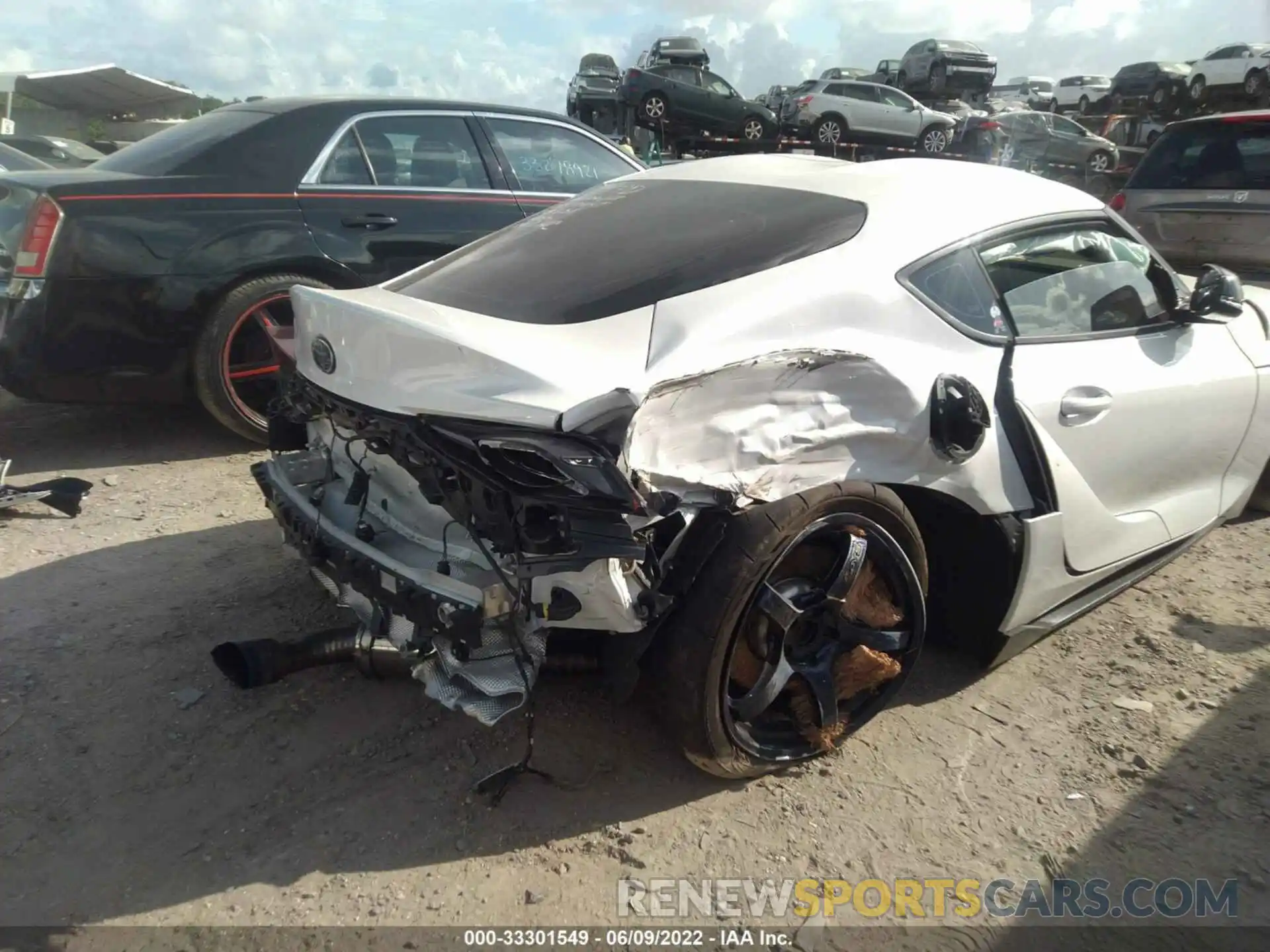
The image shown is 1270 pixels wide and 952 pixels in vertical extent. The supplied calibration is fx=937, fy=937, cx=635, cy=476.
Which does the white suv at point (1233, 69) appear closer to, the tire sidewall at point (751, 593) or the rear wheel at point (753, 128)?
the rear wheel at point (753, 128)

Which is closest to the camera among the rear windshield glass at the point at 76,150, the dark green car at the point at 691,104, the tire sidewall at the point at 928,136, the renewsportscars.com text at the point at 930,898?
the renewsportscars.com text at the point at 930,898

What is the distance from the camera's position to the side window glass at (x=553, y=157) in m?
5.61

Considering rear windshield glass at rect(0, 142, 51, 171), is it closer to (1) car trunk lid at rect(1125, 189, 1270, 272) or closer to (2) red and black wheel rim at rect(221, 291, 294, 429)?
(2) red and black wheel rim at rect(221, 291, 294, 429)

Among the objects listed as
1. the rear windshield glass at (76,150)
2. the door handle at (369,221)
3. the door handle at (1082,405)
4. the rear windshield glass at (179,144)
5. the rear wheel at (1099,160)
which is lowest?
the rear wheel at (1099,160)

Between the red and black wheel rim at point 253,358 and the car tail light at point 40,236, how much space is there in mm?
832

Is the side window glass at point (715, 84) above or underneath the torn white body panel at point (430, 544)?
above

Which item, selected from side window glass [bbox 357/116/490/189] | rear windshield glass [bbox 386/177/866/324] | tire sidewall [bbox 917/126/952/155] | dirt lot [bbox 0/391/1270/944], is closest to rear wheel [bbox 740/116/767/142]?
tire sidewall [bbox 917/126/952/155]

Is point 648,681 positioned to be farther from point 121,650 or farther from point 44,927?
point 121,650

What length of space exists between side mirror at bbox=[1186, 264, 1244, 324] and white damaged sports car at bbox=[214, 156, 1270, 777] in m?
0.01

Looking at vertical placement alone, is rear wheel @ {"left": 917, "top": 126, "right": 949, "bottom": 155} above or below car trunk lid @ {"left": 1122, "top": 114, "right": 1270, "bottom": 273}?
below

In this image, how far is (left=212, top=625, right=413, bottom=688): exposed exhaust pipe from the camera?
8.45 ft

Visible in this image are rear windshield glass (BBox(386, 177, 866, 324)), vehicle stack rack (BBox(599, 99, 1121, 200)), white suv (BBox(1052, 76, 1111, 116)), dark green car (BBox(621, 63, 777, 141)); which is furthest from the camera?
white suv (BBox(1052, 76, 1111, 116))

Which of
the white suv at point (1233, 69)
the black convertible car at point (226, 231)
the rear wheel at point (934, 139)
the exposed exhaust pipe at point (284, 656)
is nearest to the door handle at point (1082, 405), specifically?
the exposed exhaust pipe at point (284, 656)

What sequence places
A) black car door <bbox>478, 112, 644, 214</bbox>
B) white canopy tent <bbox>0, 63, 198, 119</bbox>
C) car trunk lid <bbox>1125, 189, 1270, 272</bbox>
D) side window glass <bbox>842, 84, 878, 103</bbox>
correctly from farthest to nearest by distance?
white canopy tent <bbox>0, 63, 198, 119</bbox> → side window glass <bbox>842, 84, 878, 103</bbox> → car trunk lid <bbox>1125, 189, 1270, 272</bbox> → black car door <bbox>478, 112, 644, 214</bbox>
